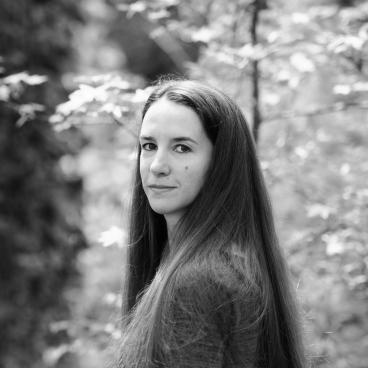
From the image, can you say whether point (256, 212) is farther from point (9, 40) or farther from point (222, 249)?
point (9, 40)

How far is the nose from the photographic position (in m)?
1.79

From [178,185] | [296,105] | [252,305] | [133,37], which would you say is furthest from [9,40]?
[133,37]

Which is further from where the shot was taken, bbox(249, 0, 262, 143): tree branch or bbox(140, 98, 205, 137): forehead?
bbox(249, 0, 262, 143): tree branch

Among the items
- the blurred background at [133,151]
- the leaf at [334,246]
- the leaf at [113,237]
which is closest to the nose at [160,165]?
the blurred background at [133,151]

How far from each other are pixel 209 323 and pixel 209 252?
0.20m

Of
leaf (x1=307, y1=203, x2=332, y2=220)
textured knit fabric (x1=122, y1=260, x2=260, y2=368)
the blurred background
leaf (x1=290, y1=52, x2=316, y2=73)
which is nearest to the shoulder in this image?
textured knit fabric (x1=122, y1=260, x2=260, y2=368)

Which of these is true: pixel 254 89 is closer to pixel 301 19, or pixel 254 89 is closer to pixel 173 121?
pixel 301 19

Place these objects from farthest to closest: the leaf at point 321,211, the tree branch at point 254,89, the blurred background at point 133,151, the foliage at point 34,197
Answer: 1. the foliage at point 34,197
2. the tree branch at point 254,89
3. the blurred background at point 133,151
4. the leaf at point 321,211

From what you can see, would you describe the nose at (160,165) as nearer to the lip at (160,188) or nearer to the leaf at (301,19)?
the lip at (160,188)

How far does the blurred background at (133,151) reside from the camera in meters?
2.75

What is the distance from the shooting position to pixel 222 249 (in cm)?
166

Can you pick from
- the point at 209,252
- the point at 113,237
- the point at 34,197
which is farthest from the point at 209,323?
the point at 34,197

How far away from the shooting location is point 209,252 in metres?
1.64

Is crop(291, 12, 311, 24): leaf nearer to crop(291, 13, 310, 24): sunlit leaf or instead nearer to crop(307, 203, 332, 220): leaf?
crop(291, 13, 310, 24): sunlit leaf
